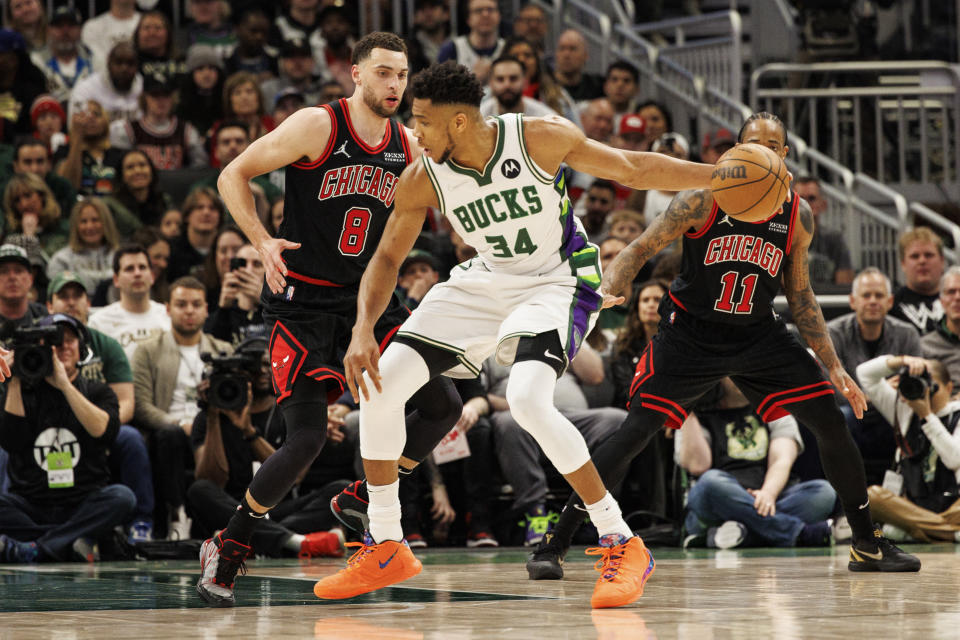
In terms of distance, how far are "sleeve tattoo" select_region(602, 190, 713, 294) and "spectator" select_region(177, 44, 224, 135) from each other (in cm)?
674

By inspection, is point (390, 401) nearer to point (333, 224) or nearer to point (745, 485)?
point (333, 224)

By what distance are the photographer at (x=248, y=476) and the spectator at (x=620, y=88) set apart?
556 centimetres

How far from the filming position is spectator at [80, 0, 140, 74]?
12484mm

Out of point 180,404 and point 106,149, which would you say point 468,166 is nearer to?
point 180,404

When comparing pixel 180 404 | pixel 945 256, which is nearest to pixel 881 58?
pixel 945 256

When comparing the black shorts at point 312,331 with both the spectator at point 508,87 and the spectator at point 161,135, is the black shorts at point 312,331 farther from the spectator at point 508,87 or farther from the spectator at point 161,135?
the spectator at point 161,135

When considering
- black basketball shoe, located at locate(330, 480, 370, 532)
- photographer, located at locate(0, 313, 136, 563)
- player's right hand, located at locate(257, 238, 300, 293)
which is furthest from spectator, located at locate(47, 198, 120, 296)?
player's right hand, located at locate(257, 238, 300, 293)

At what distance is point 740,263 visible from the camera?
19.2 feet

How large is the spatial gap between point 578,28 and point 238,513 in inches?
394

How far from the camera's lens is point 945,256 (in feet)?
35.6

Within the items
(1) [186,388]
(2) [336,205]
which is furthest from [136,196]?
(2) [336,205]

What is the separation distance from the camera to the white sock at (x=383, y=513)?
187 inches

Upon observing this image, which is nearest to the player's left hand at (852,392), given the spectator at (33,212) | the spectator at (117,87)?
the spectator at (33,212)

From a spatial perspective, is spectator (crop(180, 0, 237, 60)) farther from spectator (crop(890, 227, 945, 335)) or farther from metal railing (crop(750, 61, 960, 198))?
spectator (crop(890, 227, 945, 335))
